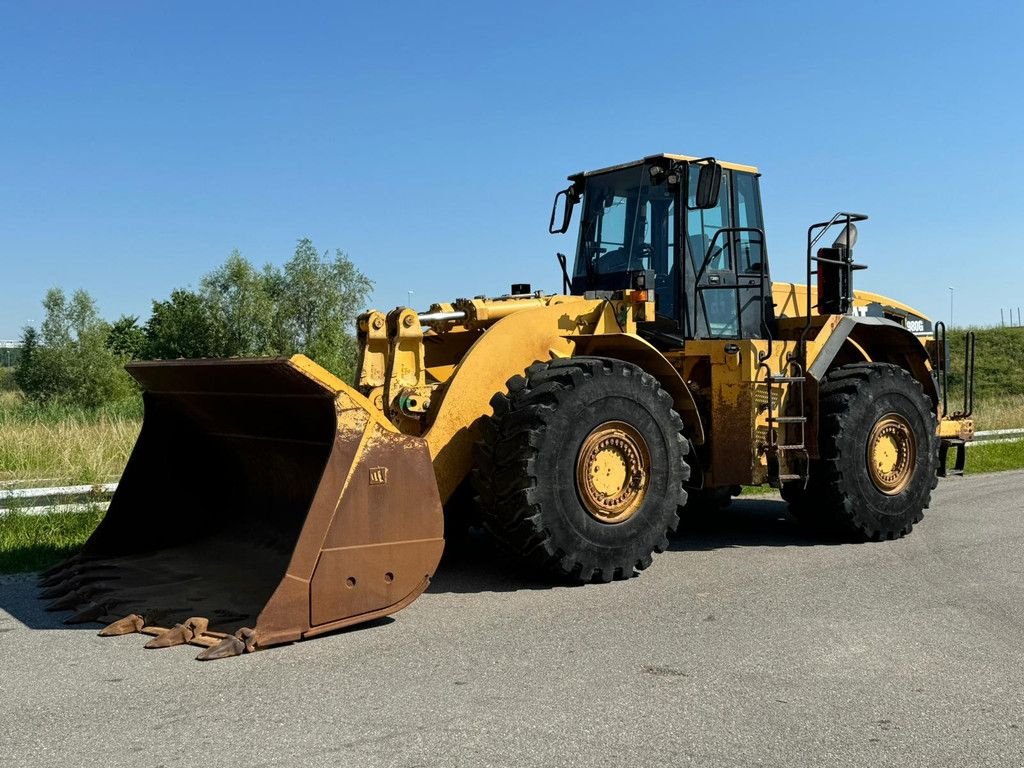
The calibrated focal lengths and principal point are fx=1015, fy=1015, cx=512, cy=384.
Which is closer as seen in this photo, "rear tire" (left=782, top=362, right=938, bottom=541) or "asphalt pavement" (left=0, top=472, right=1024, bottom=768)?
"asphalt pavement" (left=0, top=472, right=1024, bottom=768)

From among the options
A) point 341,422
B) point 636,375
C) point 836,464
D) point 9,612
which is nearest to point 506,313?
point 636,375

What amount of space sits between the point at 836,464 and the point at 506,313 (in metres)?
3.10

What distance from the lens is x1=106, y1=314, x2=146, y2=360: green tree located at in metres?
70.7

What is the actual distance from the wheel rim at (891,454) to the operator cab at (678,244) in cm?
133

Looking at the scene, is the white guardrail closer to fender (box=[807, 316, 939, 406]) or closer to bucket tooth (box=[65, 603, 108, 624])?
bucket tooth (box=[65, 603, 108, 624])

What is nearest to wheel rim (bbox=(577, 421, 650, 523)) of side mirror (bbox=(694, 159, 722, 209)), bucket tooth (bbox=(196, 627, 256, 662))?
side mirror (bbox=(694, 159, 722, 209))

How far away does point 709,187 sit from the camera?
750cm

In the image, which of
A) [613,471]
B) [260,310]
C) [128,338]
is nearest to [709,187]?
[613,471]

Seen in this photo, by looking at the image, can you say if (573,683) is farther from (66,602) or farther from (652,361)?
(652,361)

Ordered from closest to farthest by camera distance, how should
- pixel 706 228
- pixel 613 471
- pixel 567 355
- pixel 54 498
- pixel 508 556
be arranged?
pixel 508 556 → pixel 613 471 → pixel 567 355 → pixel 706 228 → pixel 54 498

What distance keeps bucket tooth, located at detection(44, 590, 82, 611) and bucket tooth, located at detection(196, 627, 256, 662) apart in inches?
56.3

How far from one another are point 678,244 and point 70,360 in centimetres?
4266

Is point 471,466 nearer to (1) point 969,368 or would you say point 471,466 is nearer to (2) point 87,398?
(1) point 969,368

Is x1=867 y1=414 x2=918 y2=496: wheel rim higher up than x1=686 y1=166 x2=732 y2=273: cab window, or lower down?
lower down
